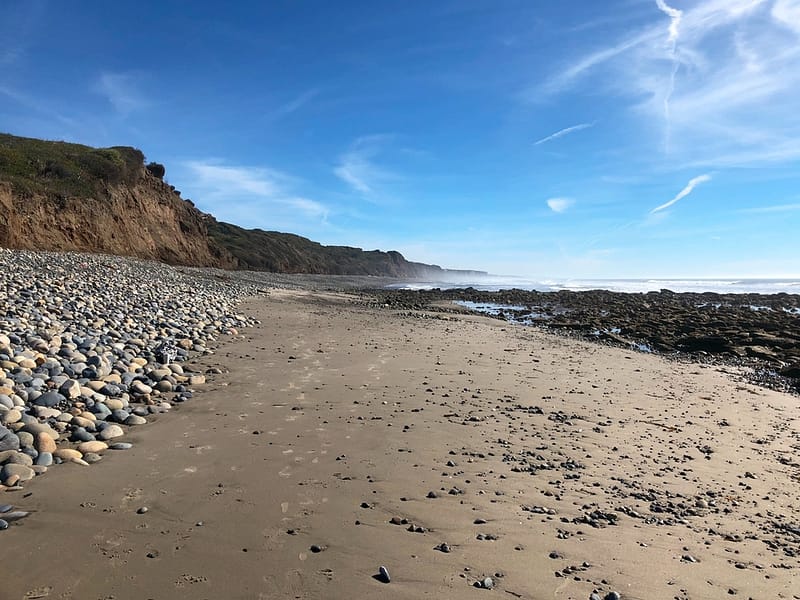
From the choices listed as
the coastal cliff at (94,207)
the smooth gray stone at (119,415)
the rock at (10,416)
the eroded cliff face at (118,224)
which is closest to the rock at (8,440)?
the rock at (10,416)

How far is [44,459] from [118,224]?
120 feet

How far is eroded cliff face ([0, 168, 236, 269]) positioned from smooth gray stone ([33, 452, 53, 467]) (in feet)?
86.1

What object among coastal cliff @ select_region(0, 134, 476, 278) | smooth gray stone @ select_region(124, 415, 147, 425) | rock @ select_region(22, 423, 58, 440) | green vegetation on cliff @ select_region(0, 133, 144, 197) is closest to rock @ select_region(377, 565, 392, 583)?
rock @ select_region(22, 423, 58, 440)

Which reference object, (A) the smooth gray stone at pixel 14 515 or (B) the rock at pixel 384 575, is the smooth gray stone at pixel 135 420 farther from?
(B) the rock at pixel 384 575

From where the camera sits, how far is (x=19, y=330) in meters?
7.61

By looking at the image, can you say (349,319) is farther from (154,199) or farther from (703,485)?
(154,199)

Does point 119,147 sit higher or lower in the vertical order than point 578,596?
higher

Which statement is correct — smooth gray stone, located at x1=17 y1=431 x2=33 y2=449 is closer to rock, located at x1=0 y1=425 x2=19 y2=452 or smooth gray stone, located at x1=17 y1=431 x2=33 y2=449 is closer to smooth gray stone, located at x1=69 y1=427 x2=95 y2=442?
rock, located at x1=0 y1=425 x2=19 y2=452

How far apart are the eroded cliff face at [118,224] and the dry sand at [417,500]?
26.5 metres

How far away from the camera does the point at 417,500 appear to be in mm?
3955

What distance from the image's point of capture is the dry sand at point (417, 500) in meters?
2.89

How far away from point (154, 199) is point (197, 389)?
41.8 metres

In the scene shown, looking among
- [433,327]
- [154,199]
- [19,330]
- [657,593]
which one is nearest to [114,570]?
[657,593]

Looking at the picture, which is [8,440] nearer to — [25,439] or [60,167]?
[25,439]
